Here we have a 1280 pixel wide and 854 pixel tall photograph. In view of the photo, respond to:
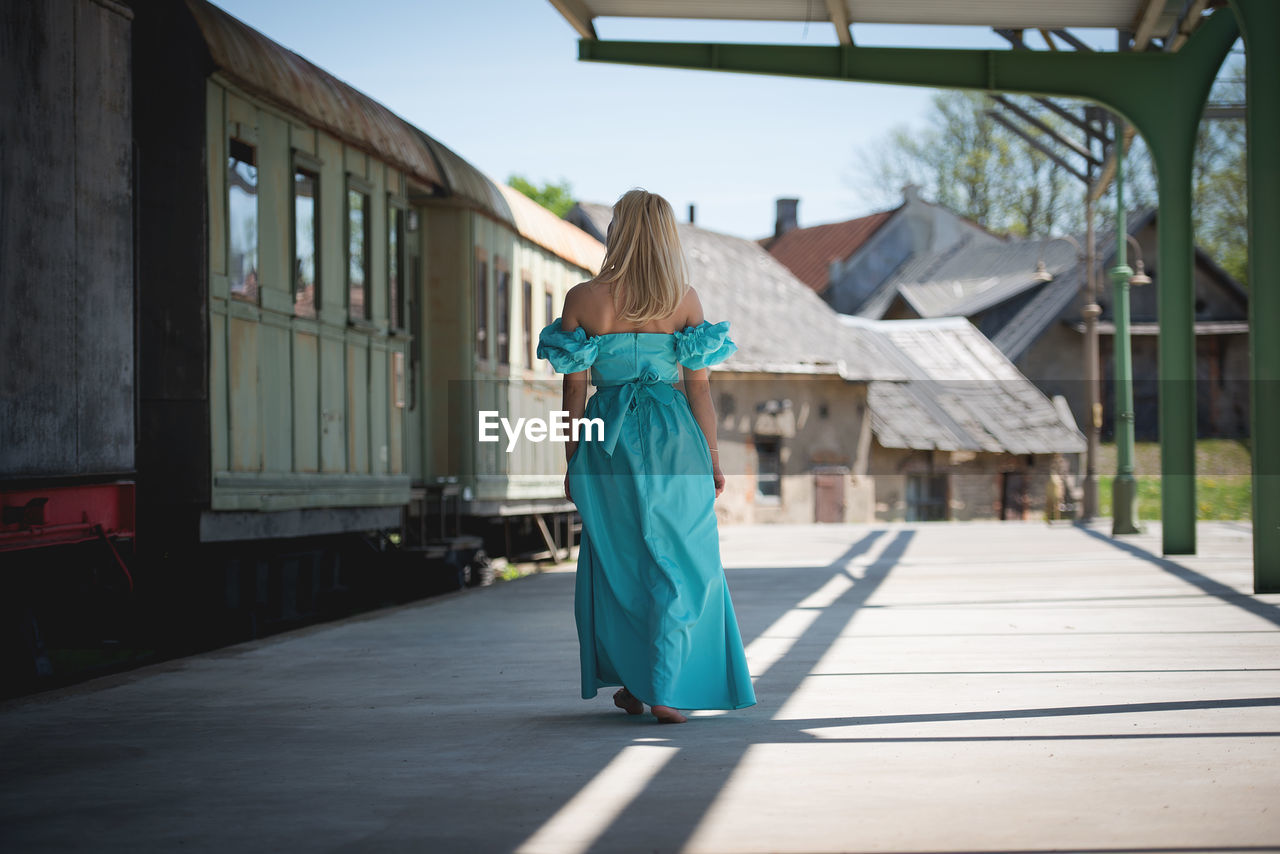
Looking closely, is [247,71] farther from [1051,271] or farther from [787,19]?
[1051,271]

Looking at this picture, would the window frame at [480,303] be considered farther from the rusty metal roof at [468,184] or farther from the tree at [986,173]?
the tree at [986,173]

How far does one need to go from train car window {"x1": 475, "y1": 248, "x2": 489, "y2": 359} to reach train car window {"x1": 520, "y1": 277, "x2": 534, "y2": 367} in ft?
4.72

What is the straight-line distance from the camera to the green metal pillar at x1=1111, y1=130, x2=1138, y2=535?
60.0 ft

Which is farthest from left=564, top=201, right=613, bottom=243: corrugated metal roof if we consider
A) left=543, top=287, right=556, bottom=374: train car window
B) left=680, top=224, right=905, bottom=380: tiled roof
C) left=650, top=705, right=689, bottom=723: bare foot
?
left=650, top=705, right=689, bottom=723: bare foot

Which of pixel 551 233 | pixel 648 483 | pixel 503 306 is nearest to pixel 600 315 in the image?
pixel 648 483

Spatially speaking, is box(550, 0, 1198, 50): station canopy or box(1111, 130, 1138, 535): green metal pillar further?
box(1111, 130, 1138, 535): green metal pillar

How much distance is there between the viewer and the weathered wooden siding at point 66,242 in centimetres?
659

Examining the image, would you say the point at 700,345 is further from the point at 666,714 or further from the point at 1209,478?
the point at 1209,478

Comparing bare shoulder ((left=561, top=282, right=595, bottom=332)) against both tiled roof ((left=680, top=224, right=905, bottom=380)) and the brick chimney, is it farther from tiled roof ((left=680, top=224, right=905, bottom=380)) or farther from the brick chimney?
the brick chimney

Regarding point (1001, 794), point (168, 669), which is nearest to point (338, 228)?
point (168, 669)

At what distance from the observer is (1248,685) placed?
565cm

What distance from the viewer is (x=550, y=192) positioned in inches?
2547

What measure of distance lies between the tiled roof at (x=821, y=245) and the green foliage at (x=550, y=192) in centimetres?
1081

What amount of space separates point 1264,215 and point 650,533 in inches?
229
